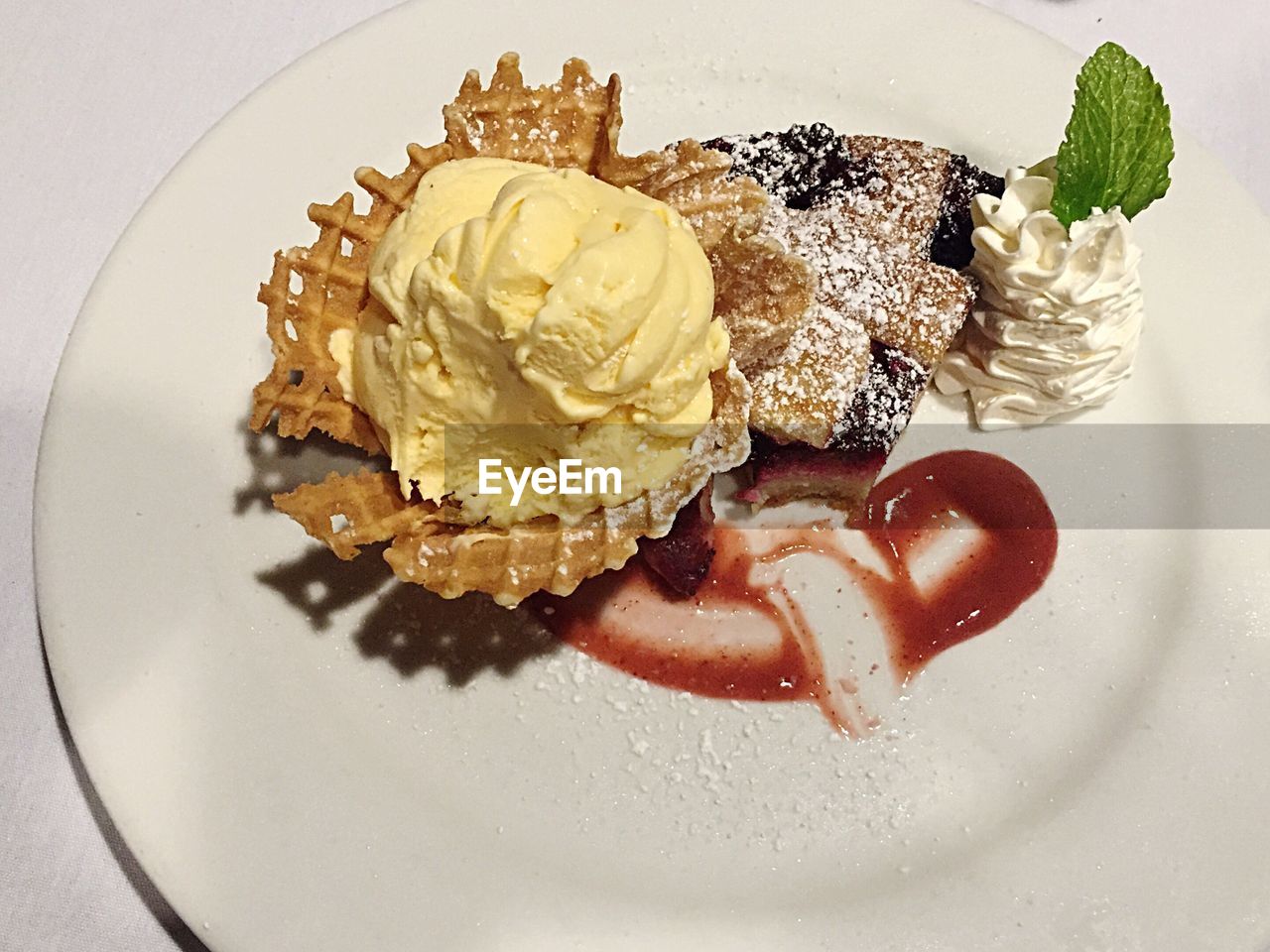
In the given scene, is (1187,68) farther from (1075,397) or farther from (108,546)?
(108,546)

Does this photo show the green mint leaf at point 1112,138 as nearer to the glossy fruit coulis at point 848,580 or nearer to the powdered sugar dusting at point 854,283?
the powdered sugar dusting at point 854,283

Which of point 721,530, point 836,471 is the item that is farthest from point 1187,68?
point 721,530

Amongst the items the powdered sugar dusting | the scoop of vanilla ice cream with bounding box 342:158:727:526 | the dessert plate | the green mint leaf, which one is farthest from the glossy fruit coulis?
the green mint leaf

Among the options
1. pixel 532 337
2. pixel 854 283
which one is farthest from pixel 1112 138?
pixel 532 337

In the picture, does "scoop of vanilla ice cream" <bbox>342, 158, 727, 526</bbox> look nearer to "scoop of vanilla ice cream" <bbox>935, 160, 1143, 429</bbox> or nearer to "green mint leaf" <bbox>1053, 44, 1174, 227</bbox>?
"scoop of vanilla ice cream" <bbox>935, 160, 1143, 429</bbox>

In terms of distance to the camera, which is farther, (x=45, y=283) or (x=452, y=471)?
(x=45, y=283)

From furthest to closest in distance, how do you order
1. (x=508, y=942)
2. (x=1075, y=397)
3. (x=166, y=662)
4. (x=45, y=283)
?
(x=45, y=283) → (x=1075, y=397) → (x=166, y=662) → (x=508, y=942)

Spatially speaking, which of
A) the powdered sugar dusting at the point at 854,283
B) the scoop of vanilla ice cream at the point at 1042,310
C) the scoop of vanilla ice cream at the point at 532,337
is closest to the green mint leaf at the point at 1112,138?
the scoop of vanilla ice cream at the point at 1042,310
